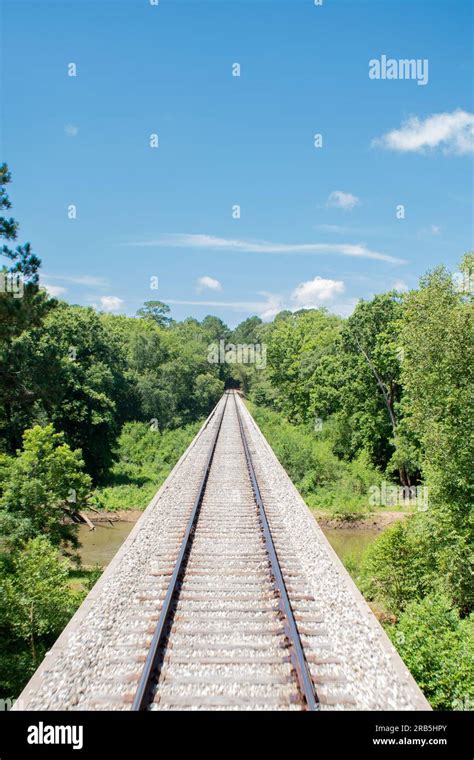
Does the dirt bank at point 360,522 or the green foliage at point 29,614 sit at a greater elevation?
the green foliage at point 29,614

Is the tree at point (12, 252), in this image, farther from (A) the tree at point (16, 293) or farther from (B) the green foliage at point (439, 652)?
(B) the green foliage at point (439, 652)

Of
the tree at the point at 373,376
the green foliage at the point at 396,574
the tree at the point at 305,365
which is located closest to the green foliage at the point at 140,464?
the tree at the point at 305,365

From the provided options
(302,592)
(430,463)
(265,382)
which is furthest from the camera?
(265,382)

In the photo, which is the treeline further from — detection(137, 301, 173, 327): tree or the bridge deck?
detection(137, 301, 173, 327): tree

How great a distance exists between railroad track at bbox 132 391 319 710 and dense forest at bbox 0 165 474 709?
2.37 meters

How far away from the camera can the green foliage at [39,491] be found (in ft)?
42.4

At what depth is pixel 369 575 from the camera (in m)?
11.9

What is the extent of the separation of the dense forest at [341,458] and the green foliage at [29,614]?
0.09 ft

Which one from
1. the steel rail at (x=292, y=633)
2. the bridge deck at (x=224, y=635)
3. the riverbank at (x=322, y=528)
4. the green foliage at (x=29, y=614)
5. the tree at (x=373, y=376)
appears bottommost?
the riverbank at (x=322, y=528)

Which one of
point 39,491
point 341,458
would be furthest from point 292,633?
point 341,458

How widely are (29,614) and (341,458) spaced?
2370 cm
